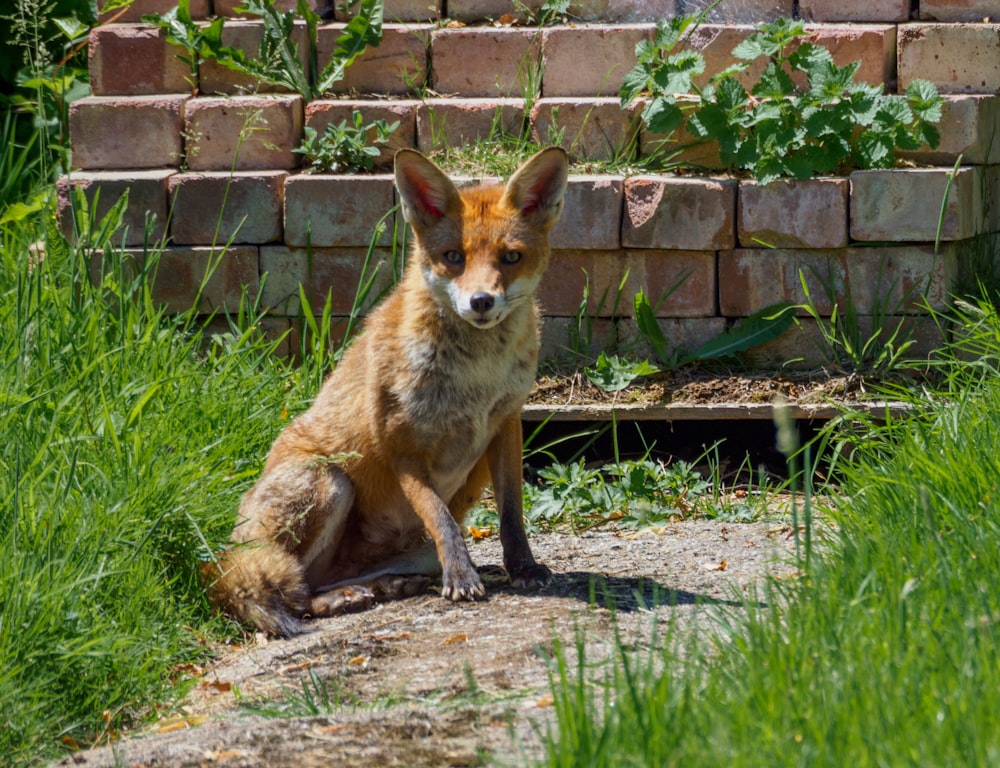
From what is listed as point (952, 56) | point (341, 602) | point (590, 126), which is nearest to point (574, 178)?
point (590, 126)

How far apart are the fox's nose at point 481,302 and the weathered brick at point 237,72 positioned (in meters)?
2.84

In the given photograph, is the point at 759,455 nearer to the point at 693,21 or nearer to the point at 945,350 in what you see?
the point at 945,350

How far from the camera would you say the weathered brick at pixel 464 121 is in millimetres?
6203

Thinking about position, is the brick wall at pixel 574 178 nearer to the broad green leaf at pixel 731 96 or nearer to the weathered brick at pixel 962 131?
the weathered brick at pixel 962 131

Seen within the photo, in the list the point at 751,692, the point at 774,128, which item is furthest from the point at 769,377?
the point at 751,692

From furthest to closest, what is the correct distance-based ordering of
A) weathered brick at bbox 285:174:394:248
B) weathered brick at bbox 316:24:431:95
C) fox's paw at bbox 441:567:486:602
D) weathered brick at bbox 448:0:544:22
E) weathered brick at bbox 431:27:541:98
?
1. weathered brick at bbox 448:0:544:22
2. weathered brick at bbox 316:24:431:95
3. weathered brick at bbox 431:27:541:98
4. weathered brick at bbox 285:174:394:248
5. fox's paw at bbox 441:567:486:602

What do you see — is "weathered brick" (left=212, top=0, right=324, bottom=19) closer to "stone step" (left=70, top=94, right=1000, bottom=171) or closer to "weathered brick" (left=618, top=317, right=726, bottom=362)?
"stone step" (left=70, top=94, right=1000, bottom=171)

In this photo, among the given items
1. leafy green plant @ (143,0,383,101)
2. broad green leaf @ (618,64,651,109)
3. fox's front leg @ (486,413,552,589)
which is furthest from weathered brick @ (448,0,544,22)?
fox's front leg @ (486,413,552,589)

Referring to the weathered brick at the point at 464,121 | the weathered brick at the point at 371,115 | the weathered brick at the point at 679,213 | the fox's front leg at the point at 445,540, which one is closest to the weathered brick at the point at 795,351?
the weathered brick at the point at 679,213

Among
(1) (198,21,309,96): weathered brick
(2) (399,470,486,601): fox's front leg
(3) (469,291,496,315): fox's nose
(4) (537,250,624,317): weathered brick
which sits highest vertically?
(1) (198,21,309,96): weathered brick

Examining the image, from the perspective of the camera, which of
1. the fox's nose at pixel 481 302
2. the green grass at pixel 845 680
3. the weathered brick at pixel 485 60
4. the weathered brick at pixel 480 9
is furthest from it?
the weathered brick at pixel 480 9

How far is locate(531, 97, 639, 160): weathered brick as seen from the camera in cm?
613

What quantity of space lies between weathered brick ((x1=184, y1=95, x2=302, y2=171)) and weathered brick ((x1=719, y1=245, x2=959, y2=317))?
226cm

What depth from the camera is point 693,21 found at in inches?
239
